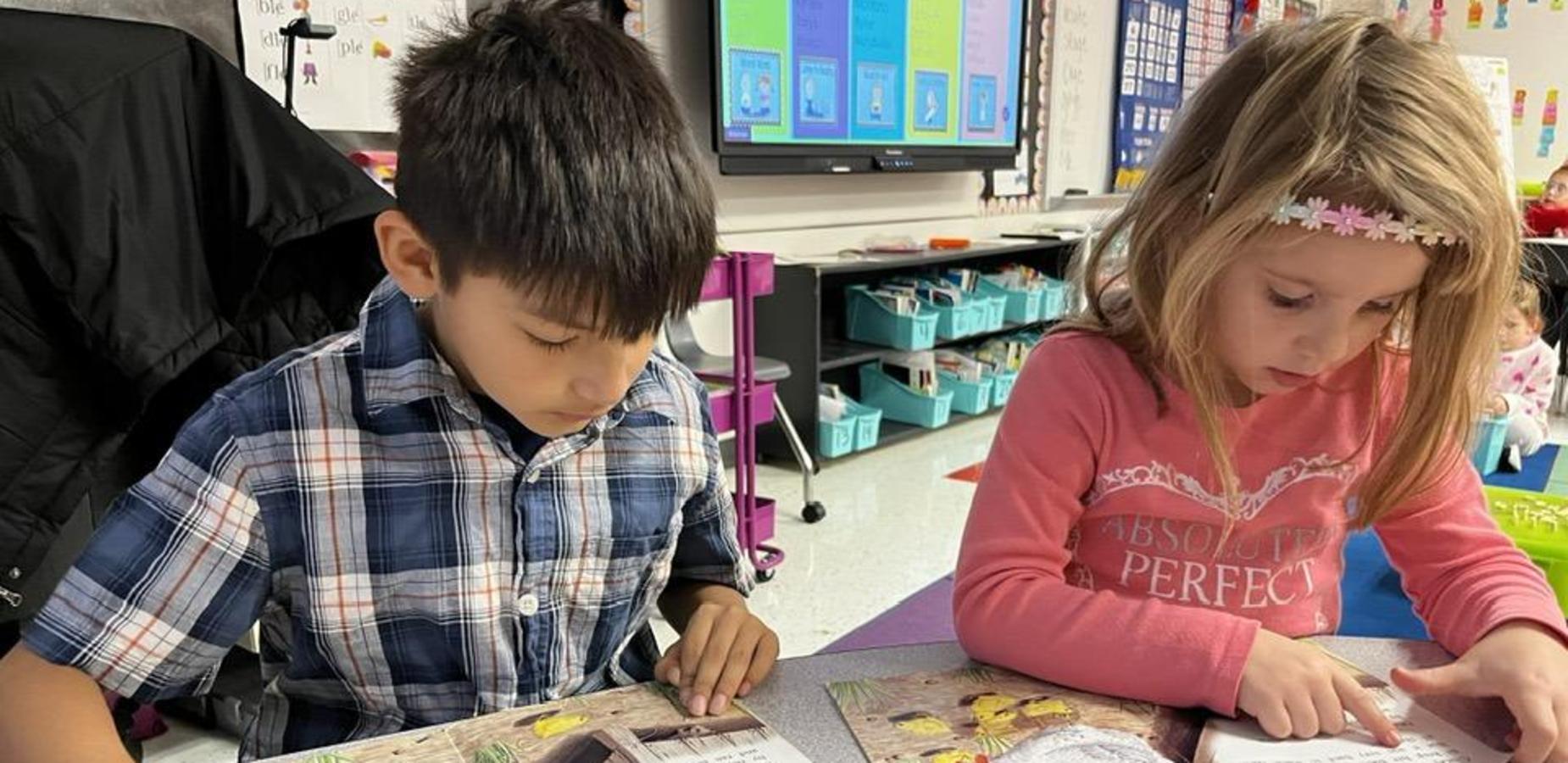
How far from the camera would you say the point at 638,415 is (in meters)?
0.73

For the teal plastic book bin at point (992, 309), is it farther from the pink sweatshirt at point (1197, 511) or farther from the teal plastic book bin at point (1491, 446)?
the pink sweatshirt at point (1197, 511)

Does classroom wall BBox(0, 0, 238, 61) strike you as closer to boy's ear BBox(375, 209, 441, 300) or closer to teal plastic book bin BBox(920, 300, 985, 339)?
boy's ear BBox(375, 209, 441, 300)

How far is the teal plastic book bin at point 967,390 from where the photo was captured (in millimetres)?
3189

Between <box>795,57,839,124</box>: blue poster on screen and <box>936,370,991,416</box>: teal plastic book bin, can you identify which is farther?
<box>936,370,991,416</box>: teal plastic book bin

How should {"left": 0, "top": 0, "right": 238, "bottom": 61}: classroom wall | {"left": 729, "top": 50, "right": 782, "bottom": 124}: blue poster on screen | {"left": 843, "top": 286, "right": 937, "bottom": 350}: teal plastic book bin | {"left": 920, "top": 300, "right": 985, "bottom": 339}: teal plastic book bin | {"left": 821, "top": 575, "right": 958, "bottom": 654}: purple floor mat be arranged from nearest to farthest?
{"left": 0, "top": 0, "right": 238, "bottom": 61}: classroom wall
{"left": 821, "top": 575, "right": 958, "bottom": 654}: purple floor mat
{"left": 729, "top": 50, "right": 782, "bottom": 124}: blue poster on screen
{"left": 843, "top": 286, "right": 937, "bottom": 350}: teal plastic book bin
{"left": 920, "top": 300, "right": 985, "bottom": 339}: teal plastic book bin

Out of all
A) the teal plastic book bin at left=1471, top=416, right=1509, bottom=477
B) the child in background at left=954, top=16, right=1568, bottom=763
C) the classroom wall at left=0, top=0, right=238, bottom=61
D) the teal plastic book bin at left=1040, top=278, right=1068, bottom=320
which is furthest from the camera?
the teal plastic book bin at left=1040, top=278, right=1068, bottom=320

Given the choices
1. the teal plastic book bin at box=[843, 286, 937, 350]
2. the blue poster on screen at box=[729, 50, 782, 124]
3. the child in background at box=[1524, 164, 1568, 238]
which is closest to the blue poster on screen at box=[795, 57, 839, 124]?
the blue poster on screen at box=[729, 50, 782, 124]

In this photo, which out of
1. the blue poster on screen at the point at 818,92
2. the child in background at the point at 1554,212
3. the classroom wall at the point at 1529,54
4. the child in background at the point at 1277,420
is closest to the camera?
the child in background at the point at 1277,420

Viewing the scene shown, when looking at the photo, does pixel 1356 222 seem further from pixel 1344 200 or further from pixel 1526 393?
pixel 1526 393

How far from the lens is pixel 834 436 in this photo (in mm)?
2723

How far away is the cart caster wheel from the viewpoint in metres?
2.35

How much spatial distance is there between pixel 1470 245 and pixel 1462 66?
0.45 feet

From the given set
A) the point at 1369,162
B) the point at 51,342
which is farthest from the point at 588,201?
the point at 51,342

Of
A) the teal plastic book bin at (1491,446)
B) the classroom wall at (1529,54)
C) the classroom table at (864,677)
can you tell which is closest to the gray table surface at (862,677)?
the classroom table at (864,677)
